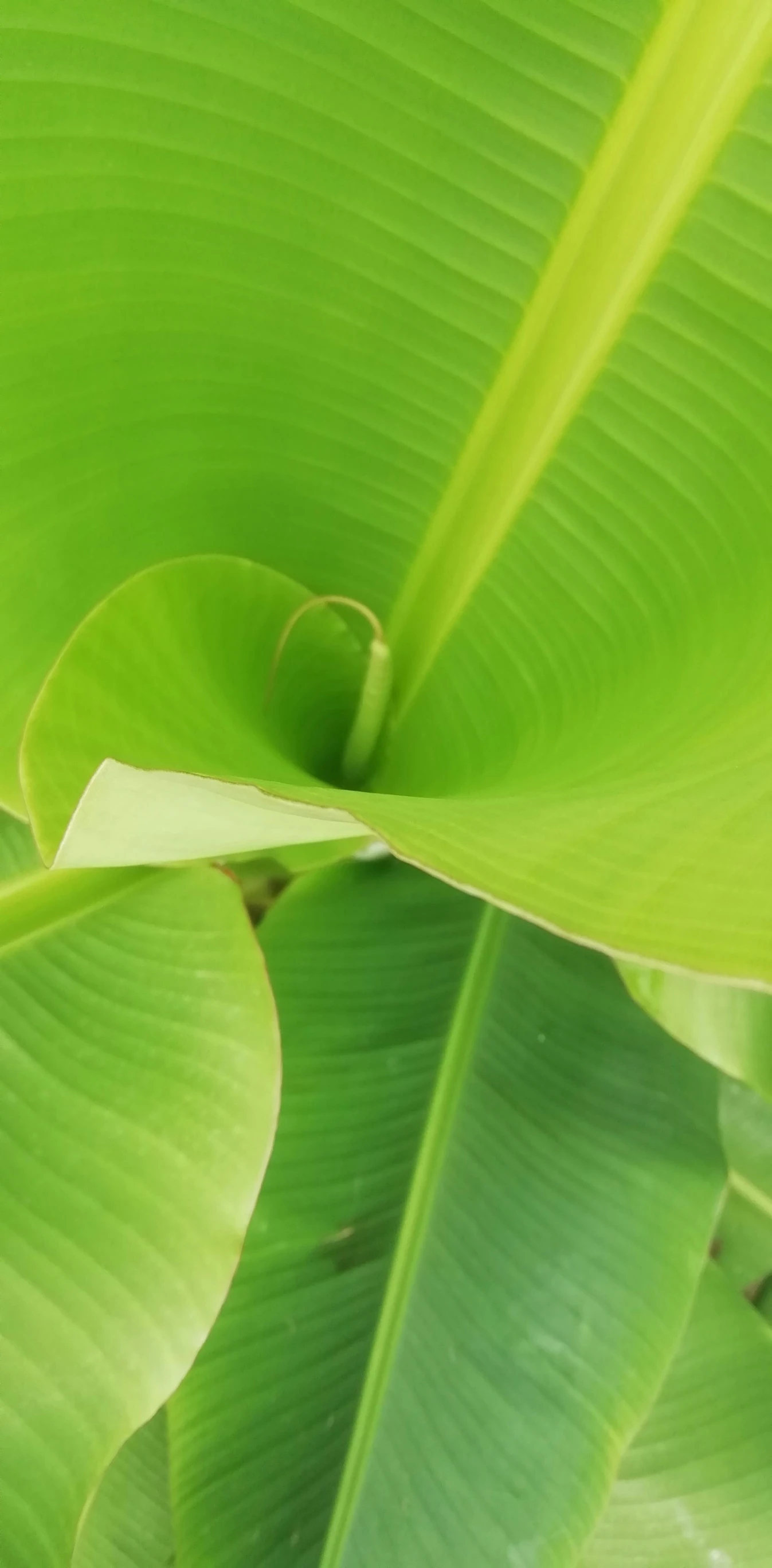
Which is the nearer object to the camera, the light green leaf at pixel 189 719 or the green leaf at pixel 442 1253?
the light green leaf at pixel 189 719

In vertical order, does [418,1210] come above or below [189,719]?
below

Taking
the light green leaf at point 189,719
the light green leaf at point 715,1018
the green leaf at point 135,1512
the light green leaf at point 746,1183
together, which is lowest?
the green leaf at point 135,1512

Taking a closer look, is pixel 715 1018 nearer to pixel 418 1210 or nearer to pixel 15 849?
pixel 418 1210

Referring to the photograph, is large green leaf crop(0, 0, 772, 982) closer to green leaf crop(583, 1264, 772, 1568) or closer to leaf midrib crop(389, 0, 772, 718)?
leaf midrib crop(389, 0, 772, 718)

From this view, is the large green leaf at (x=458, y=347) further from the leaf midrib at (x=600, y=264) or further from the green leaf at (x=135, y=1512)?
the green leaf at (x=135, y=1512)

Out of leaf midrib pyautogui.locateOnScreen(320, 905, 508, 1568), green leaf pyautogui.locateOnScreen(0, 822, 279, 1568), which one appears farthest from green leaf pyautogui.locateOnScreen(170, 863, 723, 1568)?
green leaf pyautogui.locateOnScreen(0, 822, 279, 1568)

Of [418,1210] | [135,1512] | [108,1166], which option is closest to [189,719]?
[108,1166]

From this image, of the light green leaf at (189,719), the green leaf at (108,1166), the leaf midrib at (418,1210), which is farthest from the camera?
the leaf midrib at (418,1210)

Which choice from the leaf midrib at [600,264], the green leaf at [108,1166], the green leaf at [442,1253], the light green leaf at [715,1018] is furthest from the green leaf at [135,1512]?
the leaf midrib at [600,264]
